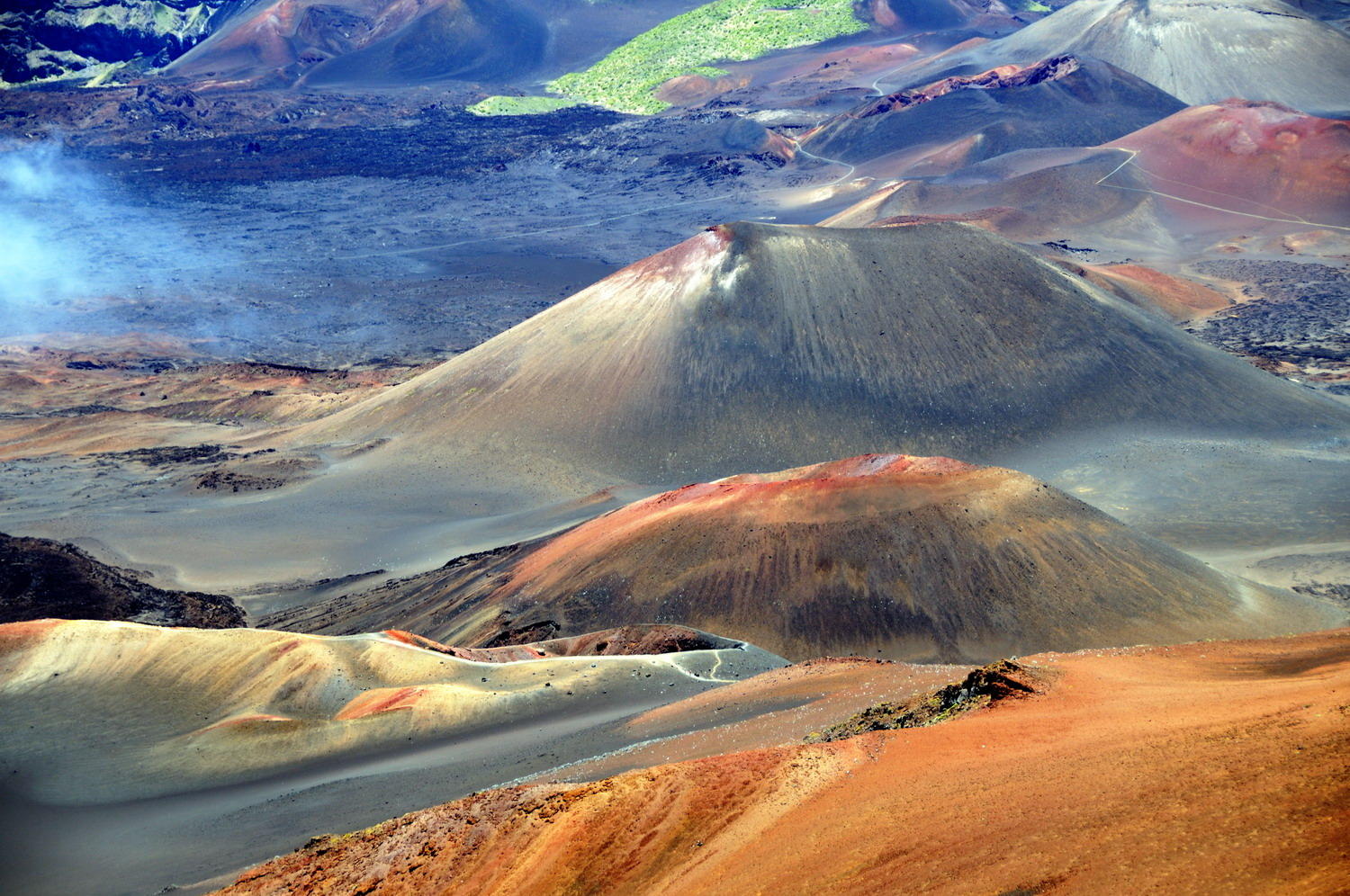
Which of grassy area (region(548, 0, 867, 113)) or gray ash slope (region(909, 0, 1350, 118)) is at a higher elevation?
grassy area (region(548, 0, 867, 113))

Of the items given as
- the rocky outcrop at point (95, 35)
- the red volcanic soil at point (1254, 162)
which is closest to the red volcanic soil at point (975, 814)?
the red volcanic soil at point (1254, 162)

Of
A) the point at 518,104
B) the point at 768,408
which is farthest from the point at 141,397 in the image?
the point at 518,104

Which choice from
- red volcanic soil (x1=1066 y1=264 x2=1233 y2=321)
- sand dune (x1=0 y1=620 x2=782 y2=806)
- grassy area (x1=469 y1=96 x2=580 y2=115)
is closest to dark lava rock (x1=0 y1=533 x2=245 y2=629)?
sand dune (x1=0 y1=620 x2=782 y2=806)

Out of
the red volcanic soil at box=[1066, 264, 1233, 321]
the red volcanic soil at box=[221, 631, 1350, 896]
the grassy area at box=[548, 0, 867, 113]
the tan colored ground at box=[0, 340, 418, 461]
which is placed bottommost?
the red volcanic soil at box=[1066, 264, 1233, 321]

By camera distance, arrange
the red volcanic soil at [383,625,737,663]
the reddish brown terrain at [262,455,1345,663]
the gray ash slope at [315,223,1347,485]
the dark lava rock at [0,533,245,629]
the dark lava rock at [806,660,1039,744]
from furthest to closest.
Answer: the gray ash slope at [315,223,1347,485] → the dark lava rock at [0,533,245,629] → the reddish brown terrain at [262,455,1345,663] → the red volcanic soil at [383,625,737,663] → the dark lava rock at [806,660,1039,744]

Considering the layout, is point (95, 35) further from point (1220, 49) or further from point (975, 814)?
point (975, 814)

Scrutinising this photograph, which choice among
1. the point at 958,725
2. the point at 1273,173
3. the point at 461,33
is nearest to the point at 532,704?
the point at 958,725

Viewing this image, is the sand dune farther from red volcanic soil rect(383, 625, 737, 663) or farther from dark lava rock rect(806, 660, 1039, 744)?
dark lava rock rect(806, 660, 1039, 744)
